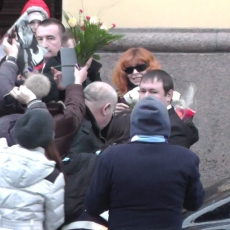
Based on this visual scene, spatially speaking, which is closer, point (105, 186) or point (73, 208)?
point (105, 186)

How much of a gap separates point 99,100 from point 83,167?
61cm

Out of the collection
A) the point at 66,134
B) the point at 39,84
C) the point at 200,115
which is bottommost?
the point at 200,115

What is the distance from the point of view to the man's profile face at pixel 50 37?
18.3 ft

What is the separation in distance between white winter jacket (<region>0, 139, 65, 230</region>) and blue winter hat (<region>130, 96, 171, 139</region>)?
50 centimetres

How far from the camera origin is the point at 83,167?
4.36 m

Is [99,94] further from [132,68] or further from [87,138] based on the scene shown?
[132,68]

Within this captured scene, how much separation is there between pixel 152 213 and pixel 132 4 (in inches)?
157

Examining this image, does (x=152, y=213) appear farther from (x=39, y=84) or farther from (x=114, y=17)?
(x=114, y=17)

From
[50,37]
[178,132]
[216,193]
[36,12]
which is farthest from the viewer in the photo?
[36,12]

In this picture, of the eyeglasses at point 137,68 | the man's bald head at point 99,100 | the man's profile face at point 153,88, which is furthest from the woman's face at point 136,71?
the man's bald head at point 99,100

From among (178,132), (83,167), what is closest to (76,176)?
(83,167)

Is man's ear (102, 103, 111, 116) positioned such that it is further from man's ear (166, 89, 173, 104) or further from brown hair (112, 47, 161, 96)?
brown hair (112, 47, 161, 96)

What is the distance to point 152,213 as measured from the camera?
3.90m

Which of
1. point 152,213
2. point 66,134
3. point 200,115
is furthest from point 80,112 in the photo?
point 200,115
